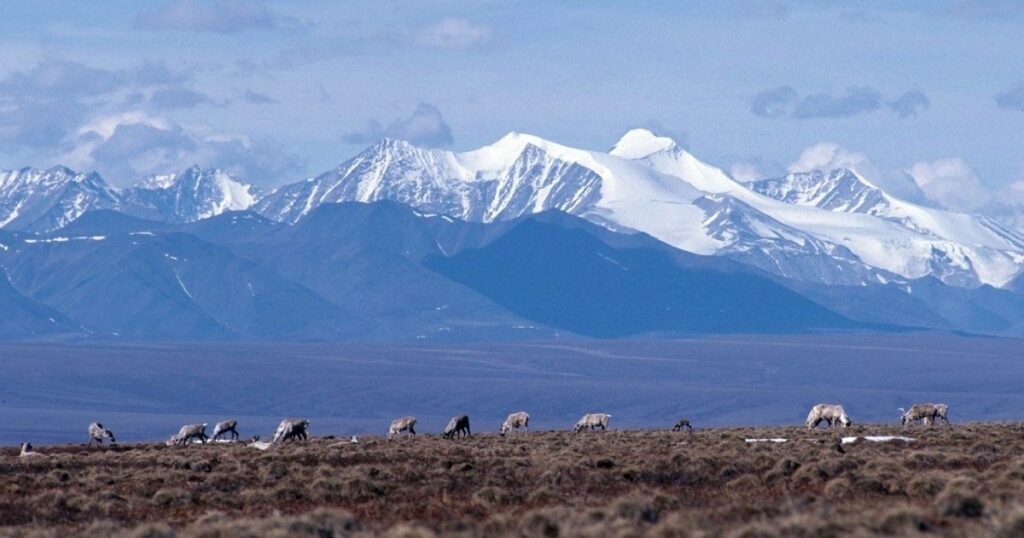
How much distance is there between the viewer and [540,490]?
29578 mm

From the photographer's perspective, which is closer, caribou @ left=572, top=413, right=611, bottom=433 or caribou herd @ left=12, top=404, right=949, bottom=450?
caribou herd @ left=12, top=404, right=949, bottom=450

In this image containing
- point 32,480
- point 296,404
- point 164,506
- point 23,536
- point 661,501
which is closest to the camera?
point 23,536

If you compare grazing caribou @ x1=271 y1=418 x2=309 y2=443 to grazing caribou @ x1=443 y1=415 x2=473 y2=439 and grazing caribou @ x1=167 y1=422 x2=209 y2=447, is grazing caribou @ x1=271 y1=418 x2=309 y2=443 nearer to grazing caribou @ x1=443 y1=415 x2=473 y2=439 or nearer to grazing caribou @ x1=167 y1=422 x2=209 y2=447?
grazing caribou @ x1=167 y1=422 x2=209 y2=447

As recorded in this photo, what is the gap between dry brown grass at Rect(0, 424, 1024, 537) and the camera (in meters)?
22.8

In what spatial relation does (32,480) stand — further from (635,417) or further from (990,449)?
(635,417)

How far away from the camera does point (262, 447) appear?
48.6 meters

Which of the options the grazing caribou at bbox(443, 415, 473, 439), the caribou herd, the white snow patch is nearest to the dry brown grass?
the white snow patch

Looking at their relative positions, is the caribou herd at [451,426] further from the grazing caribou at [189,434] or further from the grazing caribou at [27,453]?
the grazing caribou at [27,453]

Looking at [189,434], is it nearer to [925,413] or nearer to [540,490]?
[925,413]

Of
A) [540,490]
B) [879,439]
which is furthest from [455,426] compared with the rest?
[540,490]

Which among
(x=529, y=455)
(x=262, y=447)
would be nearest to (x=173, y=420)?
(x=262, y=447)

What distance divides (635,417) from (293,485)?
5096 inches

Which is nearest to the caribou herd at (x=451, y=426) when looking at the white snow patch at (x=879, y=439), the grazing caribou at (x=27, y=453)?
the grazing caribou at (x=27, y=453)

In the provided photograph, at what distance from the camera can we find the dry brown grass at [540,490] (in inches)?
896
